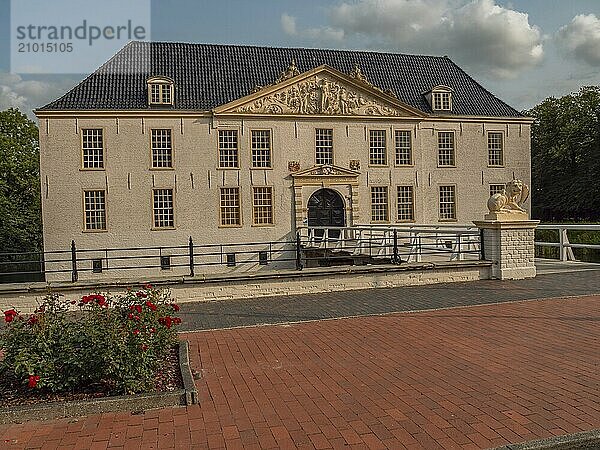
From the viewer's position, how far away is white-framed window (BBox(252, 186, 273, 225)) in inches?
1169

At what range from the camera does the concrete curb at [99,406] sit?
5.32 metres

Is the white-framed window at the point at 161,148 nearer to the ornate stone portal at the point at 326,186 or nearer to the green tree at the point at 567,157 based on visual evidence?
the ornate stone portal at the point at 326,186

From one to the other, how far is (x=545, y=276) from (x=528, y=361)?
368 inches

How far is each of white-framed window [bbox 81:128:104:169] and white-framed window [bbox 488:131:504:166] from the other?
21067 mm

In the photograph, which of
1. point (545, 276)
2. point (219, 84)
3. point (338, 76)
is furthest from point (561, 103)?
point (545, 276)

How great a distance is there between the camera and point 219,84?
31.0 meters

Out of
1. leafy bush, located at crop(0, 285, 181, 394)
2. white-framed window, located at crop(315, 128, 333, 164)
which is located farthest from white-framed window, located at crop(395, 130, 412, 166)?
leafy bush, located at crop(0, 285, 181, 394)

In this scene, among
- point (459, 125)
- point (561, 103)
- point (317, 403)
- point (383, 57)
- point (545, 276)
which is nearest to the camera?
point (317, 403)

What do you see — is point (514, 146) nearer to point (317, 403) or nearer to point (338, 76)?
point (338, 76)

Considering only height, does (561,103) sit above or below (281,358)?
above

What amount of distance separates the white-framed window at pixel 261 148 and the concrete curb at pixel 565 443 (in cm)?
2602

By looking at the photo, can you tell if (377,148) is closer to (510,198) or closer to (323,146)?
(323,146)

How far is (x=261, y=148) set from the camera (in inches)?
1177

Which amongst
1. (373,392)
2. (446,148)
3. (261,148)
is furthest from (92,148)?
(373,392)
